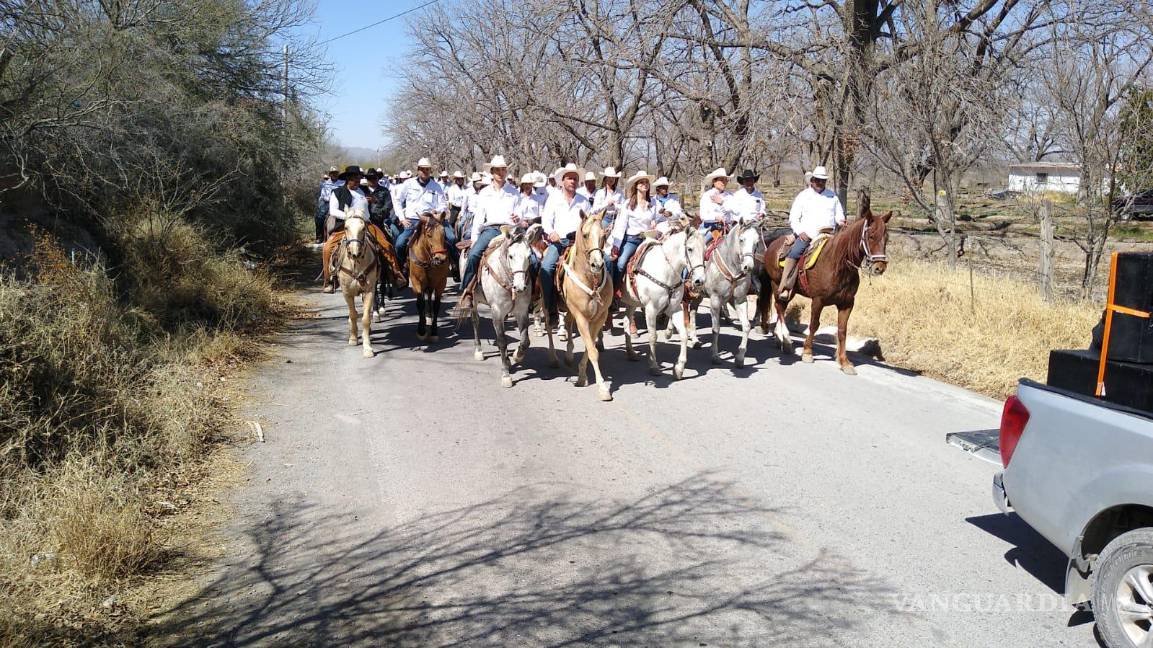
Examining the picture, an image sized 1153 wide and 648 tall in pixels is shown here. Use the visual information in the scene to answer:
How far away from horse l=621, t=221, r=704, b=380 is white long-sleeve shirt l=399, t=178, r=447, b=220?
4.35 metres

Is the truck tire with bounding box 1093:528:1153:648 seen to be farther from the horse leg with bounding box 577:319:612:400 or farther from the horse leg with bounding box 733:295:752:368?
the horse leg with bounding box 733:295:752:368

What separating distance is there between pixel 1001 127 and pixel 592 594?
1395 centimetres

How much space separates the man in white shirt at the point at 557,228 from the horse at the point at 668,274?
3.39 ft

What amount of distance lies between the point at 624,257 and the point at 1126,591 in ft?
27.5

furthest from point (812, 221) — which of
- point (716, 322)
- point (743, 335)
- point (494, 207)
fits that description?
point (494, 207)

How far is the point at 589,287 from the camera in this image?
10352 mm

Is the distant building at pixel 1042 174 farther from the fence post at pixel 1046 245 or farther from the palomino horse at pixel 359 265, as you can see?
the palomino horse at pixel 359 265

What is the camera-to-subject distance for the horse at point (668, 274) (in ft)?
36.0

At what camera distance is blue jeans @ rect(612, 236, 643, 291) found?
39.2ft

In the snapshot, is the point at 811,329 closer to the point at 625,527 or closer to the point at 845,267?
the point at 845,267

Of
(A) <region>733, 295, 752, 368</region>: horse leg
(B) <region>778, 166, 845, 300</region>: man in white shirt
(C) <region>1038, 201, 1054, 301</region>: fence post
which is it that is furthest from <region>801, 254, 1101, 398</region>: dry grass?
(A) <region>733, 295, 752, 368</region>: horse leg

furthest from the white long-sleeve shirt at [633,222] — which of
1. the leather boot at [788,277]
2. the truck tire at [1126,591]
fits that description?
the truck tire at [1126,591]

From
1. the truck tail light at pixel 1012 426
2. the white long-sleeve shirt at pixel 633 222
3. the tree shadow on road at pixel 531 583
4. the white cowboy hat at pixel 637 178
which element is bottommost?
the tree shadow on road at pixel 531 583

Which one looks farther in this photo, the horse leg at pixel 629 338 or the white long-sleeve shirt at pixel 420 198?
the white long-sleeve shirt at pixel 420 198
